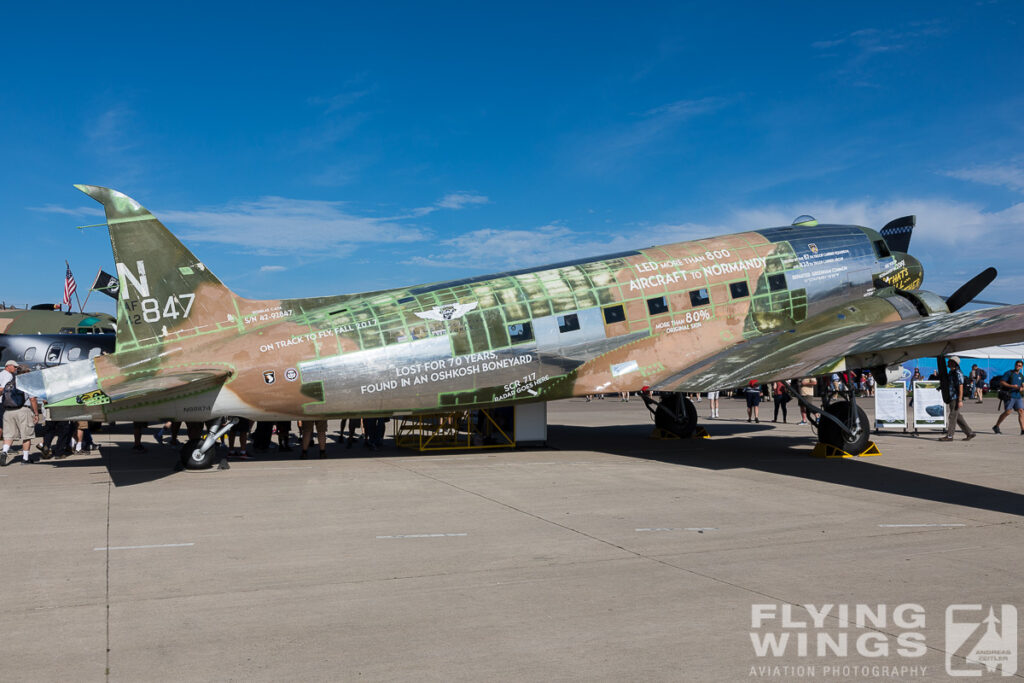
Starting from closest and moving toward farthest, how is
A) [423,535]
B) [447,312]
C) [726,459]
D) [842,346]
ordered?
[423,535] → [842,346] → [447,312] → [726,459]

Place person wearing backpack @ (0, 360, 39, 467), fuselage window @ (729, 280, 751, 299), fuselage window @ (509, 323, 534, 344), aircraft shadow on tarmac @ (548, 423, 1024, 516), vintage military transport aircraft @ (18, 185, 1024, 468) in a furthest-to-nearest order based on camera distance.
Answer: fuselage window @ (729, 280, 751, 299) → person wearing backpack @ (0, 360, 39, 467) → fuselage window @ (509, 323, 534, 344) → vintage military transport aircraft @ (18, 185, 1024, 468) → aircraft shadow on tarmac @ (548, 423, 1024, 516)

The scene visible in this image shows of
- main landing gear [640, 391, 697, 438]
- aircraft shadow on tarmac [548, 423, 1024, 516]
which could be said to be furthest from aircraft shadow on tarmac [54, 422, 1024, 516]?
main landing gear [640, 391, 697, 438]

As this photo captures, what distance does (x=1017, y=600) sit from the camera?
7227mm

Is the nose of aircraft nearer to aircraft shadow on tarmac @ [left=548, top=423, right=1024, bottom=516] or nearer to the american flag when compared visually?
aircraft shadow on tarmac @ [left=548, top=423, right=1024, bottom=516]

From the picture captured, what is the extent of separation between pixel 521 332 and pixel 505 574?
9.74 meters

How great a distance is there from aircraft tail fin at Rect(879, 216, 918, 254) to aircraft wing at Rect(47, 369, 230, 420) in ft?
64.7

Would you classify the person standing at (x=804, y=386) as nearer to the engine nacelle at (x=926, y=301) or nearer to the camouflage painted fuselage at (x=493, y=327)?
the camouflage painted fuselage at (x=493, y=327)

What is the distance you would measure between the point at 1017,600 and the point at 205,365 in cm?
1411

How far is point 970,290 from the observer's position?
1900 cm

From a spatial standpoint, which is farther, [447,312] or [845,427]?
[845,427]

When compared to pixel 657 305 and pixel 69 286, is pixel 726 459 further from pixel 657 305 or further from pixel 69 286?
pixel 69 286

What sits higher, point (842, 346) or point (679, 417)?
point (842, 346)

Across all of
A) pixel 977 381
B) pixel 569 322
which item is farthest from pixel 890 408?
pixel 977 381

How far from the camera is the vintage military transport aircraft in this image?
1537 cm
